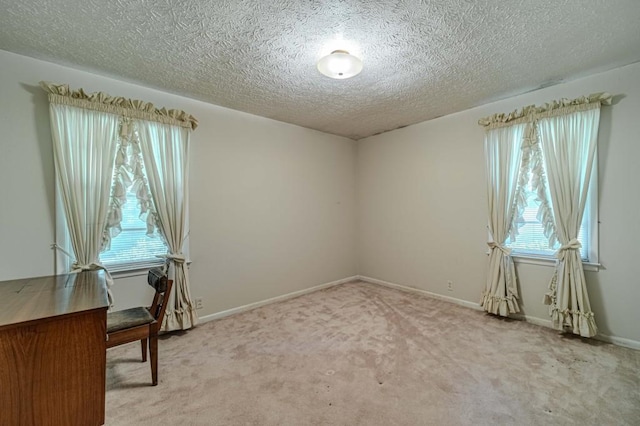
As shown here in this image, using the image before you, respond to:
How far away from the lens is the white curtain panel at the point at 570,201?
2611mm

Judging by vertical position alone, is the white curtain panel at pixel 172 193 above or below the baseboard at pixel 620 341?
above

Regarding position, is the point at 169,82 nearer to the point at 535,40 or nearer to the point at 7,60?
the point at 7,60

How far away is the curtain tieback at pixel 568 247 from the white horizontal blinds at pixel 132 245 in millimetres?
4097

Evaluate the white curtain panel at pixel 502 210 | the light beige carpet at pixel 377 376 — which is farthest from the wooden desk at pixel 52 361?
the white curtain panel at pixel 502 210

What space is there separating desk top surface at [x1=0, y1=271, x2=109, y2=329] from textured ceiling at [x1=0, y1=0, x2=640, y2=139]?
1.77 m

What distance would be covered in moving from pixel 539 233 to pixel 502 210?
430mm

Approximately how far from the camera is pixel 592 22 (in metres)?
1.90

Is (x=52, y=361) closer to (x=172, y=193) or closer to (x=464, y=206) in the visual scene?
(x=172, y=193)

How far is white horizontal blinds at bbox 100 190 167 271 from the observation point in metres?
2.68

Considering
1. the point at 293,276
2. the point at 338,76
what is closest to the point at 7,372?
the point at 338,76

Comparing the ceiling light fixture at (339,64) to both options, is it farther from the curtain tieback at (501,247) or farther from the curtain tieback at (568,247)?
the curtain tieback at (568,247)

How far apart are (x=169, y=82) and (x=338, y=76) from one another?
1725 mm

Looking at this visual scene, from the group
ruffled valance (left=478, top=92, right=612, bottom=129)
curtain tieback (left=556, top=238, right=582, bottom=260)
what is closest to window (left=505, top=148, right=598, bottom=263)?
curtain tieback (left=556, top=238, right=582, bottom=260)

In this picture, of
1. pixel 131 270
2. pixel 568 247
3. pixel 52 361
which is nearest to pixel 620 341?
pixel 568 247
